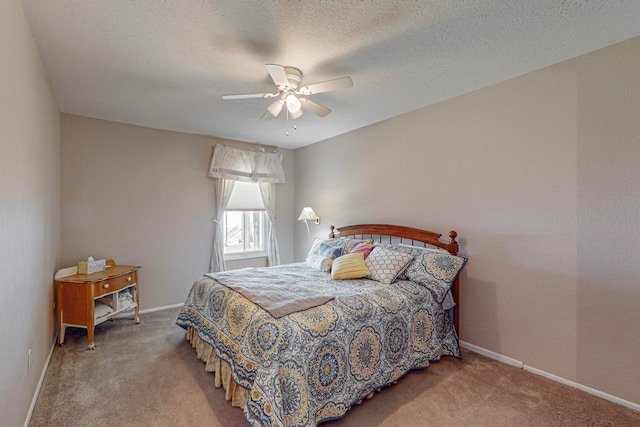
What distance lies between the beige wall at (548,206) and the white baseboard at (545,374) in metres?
0.04

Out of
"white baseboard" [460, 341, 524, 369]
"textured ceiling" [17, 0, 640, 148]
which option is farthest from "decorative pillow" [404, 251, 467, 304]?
"textured ceiling" [17, 0, 640, 148]

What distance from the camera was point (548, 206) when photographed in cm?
241

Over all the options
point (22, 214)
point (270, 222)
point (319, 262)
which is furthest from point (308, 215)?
point (22, 214)

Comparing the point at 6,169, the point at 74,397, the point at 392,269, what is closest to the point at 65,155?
the point at 6,169

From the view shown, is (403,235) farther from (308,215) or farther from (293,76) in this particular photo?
(293,76)

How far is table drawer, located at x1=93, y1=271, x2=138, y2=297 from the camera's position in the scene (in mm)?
2980

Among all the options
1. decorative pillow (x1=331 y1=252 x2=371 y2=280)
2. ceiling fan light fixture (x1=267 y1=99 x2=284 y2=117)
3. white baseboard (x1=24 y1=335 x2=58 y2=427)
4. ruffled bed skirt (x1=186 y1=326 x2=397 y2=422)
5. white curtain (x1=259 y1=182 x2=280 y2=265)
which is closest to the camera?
white baseboard (x1=24 y1=335 x2=58 y2=427)

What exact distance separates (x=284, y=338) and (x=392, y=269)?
1.42 meters

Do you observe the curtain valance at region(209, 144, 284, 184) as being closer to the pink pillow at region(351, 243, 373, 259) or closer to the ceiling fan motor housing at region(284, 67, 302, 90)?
the pink pillow at region(351, 243, 373, 259)

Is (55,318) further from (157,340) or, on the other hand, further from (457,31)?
(457,31)

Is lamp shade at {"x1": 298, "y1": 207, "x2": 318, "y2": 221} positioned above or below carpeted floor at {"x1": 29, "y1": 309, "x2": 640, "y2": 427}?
above

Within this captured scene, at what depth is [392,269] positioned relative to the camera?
281 centimetres

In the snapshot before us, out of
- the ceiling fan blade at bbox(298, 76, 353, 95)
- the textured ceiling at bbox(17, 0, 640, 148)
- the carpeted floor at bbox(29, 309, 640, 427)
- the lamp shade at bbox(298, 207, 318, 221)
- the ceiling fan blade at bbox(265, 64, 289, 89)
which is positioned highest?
the textured ceiling at bbox(17, 0, 640, 148)

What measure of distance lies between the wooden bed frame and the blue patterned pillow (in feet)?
0.78
